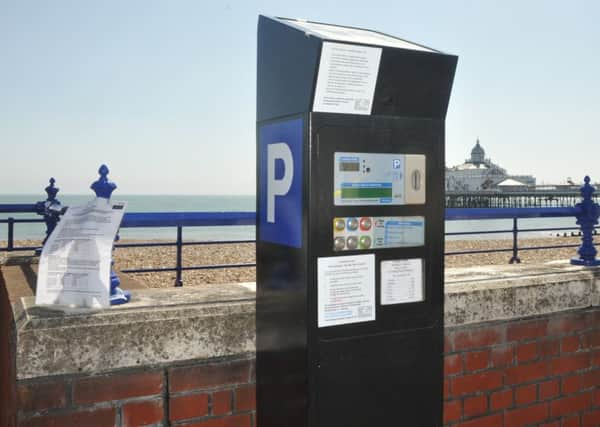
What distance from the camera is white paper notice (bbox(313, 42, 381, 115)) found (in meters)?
2.03

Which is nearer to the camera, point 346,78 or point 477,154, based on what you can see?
point 346,78

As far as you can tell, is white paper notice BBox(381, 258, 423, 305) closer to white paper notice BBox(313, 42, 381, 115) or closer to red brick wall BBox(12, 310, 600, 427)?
white paper notice BBox(313, 42, 381, 115)

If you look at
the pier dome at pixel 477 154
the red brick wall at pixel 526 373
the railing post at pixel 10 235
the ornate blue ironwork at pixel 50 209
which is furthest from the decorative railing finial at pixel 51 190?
the pier dome at pixel 477 154

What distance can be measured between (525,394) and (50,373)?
2368 mm

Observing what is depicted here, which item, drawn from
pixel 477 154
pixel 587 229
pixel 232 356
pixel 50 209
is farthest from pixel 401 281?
pixel 477 154

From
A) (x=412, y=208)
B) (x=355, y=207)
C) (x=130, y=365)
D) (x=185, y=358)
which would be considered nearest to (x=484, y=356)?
(x=412, y=208)

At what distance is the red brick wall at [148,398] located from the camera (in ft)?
6.69

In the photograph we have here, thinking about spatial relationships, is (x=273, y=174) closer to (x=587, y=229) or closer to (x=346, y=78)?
(x=346, y=78)

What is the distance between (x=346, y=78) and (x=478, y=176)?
150 meters

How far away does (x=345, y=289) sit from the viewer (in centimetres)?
209

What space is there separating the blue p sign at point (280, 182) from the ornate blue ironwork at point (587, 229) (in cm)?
243

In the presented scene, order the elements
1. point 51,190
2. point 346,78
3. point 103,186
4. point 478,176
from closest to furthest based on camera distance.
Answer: point 346,78
point 103,186
point 51,190
point 478,176

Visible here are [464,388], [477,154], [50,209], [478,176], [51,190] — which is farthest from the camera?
[477,154]

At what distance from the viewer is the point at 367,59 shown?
6.88 feet
